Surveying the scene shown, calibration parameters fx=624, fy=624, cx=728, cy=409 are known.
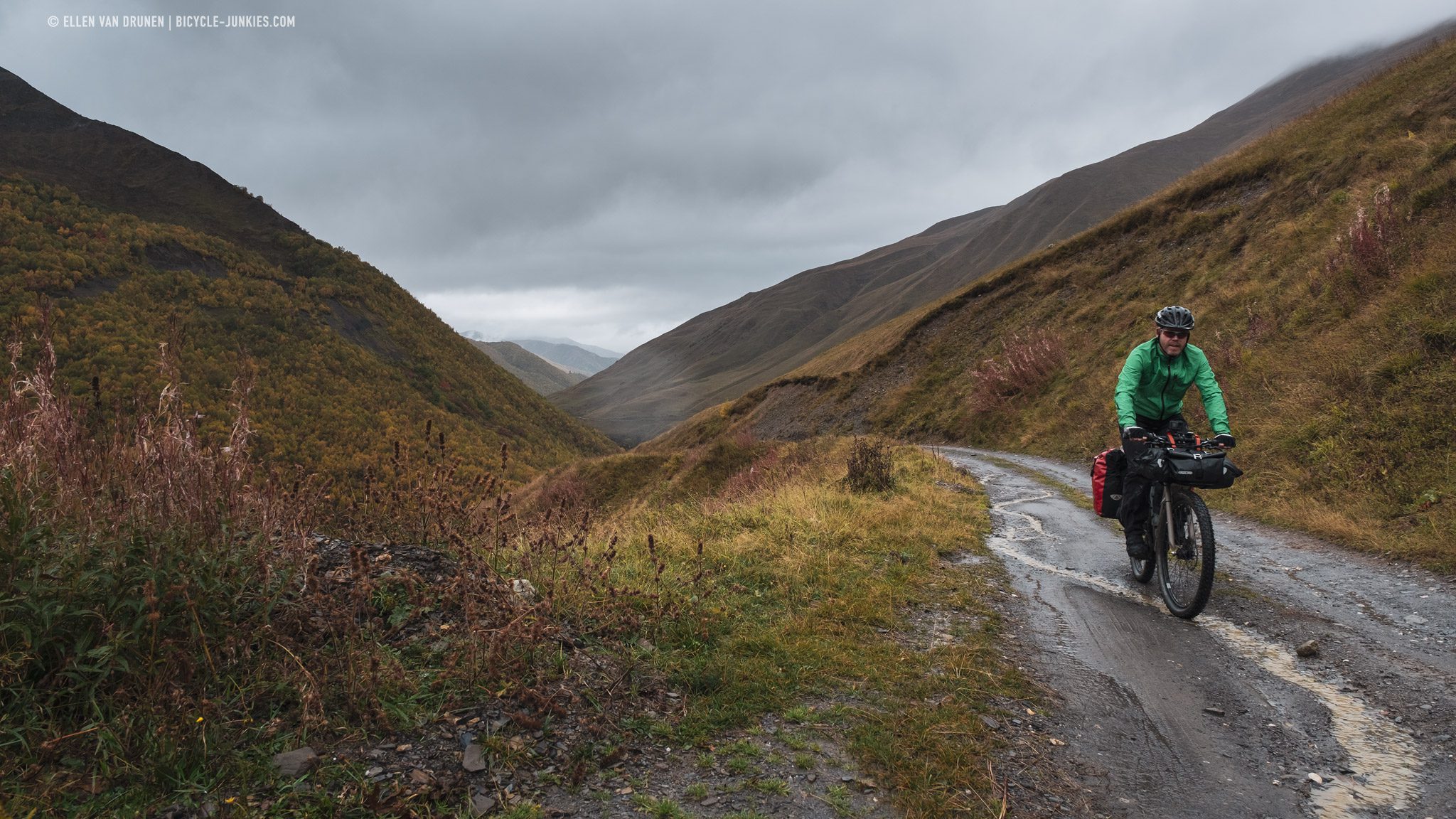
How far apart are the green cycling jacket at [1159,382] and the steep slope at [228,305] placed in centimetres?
4147

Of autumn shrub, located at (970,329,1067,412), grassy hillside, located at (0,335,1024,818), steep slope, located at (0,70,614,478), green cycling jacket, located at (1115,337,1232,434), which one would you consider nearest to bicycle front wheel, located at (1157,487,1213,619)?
green cycling jacket, located at (1115,337,1232,434)

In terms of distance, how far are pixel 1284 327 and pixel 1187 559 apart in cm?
1209

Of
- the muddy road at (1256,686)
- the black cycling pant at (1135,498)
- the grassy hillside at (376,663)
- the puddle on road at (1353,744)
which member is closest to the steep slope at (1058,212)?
the black cycling pant at (1135,498)

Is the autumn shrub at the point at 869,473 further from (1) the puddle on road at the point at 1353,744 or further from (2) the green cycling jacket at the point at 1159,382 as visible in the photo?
(1) the puddle on road at the point at 1353,744

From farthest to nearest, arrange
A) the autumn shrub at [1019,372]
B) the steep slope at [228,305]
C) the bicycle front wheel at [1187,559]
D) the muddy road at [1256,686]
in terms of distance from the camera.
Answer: the steep slope at [228,305]
the autumn shrub at [1019,372]
the bicycle front wheel at [1187,559]
the muddy road at [1256,686]

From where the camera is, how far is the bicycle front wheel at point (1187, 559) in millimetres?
5539

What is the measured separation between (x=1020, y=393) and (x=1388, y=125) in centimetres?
1448

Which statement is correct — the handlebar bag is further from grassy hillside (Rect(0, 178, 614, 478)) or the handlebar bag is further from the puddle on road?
grassy hillside (Rect(0, 178, 614, 478))

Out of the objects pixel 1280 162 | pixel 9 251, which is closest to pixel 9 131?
pixel 9 251

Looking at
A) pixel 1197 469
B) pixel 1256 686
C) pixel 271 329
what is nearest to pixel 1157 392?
pixel 1197 469

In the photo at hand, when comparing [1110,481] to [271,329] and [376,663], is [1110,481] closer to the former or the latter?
[376,663]

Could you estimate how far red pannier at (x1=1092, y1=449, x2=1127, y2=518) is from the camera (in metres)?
6.93

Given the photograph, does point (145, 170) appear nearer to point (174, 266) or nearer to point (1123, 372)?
point (174, 266)

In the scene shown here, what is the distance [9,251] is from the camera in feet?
175
